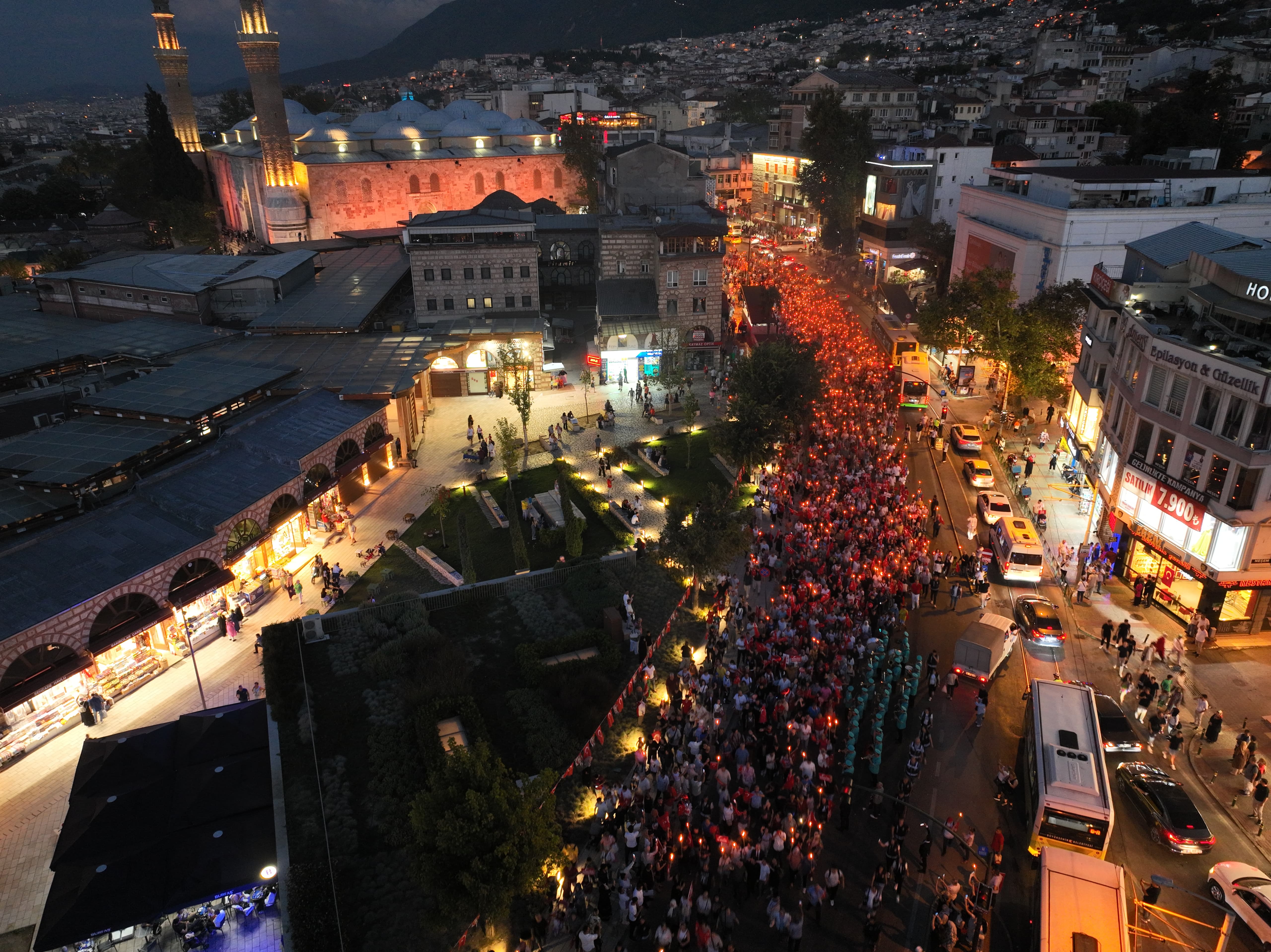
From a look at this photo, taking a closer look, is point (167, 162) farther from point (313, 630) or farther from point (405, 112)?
point (313, 630)

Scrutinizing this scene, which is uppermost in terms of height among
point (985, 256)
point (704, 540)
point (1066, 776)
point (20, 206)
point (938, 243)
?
point (20, 206)

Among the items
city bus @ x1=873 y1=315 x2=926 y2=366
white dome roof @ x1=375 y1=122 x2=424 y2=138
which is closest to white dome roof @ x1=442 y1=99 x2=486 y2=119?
white dome roof @ x1=375 y1=122 x2=424 y2=138

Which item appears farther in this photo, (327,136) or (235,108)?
(235,108)

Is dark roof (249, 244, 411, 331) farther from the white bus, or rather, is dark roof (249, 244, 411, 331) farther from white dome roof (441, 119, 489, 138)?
the white bus

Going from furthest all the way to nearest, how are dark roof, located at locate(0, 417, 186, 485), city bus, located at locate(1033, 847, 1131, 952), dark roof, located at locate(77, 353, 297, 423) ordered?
dark roof, located at locate(77, 353, 297, 423)
dark roof, located at locate(0, 417, 186, 485)
city bus, located at locate(1033, 847, 1131, 952)

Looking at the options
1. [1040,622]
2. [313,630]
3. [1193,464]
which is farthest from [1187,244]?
[313,630]

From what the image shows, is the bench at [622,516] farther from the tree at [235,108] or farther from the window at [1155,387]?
the tree at [235,108]
